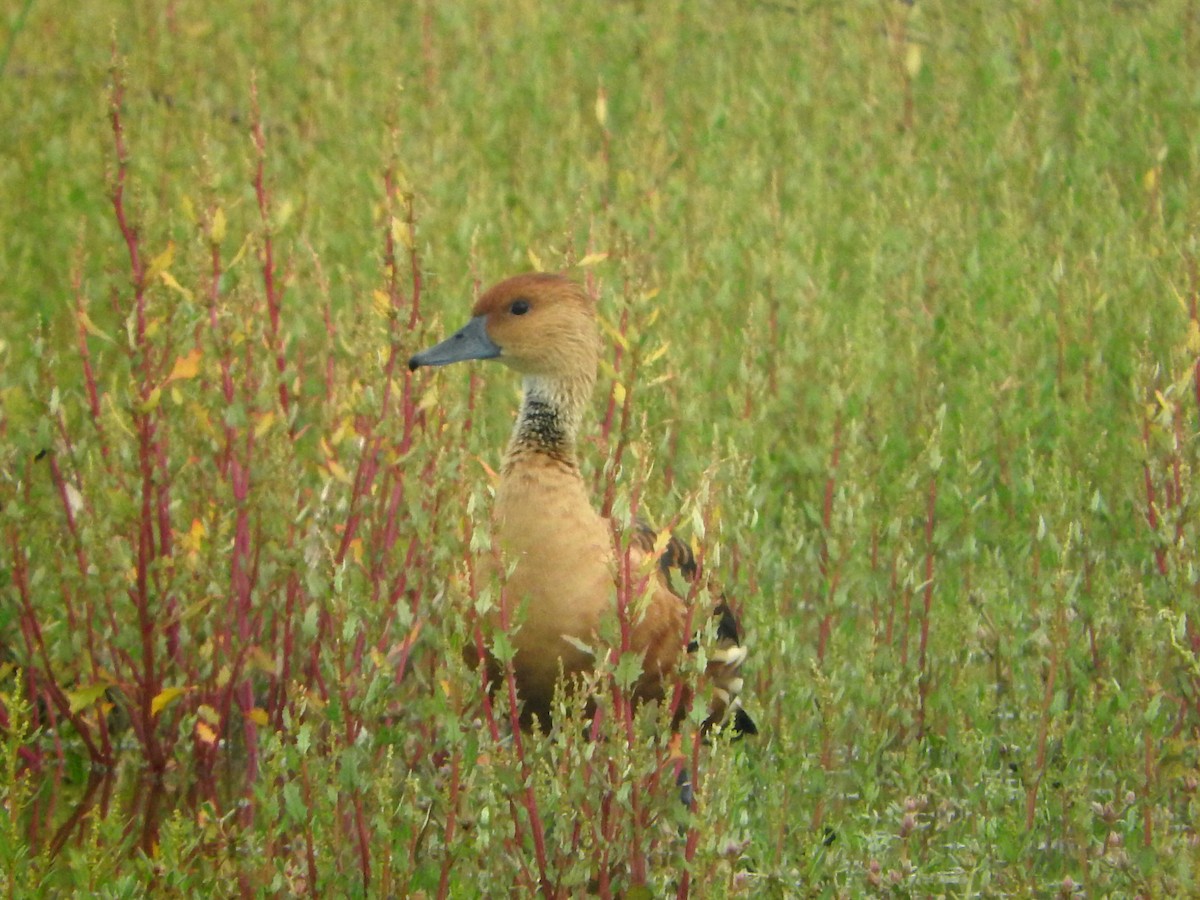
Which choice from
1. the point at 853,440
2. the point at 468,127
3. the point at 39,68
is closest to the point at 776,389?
the point at 853,440

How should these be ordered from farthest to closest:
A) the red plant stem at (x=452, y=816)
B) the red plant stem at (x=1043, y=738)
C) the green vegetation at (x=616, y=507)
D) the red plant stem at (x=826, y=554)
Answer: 1. the red plant stem at (x=826, y=554)
2. the red plant stem at (x=1043, y=738)
3. the green vegetation at (x=616, y=507)
4. the red plant stem at (x=452, y=816)

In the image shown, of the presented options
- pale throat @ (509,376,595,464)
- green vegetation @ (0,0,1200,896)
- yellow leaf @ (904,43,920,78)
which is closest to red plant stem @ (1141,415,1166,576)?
green vegetation @ (0,0,1200,896)

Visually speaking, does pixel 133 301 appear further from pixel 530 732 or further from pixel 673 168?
pixel 673 168

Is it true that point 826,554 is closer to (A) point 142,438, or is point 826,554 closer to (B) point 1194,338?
(B) point 1194,338

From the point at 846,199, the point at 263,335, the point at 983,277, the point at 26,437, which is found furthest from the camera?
the point at 846,199

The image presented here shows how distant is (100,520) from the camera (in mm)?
3975

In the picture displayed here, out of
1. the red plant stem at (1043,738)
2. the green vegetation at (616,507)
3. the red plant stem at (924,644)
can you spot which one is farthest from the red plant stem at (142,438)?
the red plant stem at (1043,738)

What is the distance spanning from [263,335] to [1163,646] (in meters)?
2.17

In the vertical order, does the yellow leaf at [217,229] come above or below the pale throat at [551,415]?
above

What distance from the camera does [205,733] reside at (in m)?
3.86

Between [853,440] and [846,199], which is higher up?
[846,199]

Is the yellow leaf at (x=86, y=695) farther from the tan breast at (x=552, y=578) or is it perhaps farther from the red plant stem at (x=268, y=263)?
the tan breast at (x=552, y=578)

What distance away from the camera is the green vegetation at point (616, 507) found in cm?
314

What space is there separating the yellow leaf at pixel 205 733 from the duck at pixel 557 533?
2.22ft
